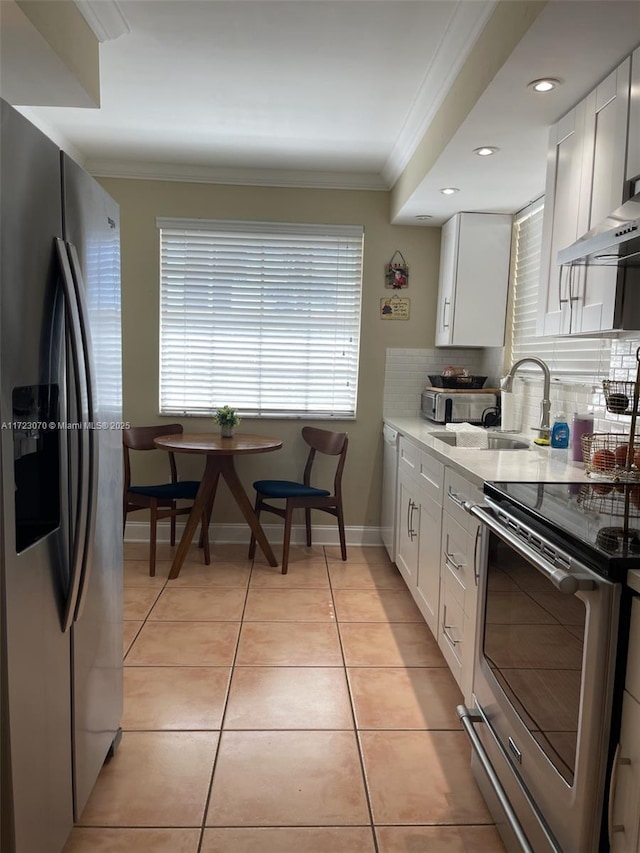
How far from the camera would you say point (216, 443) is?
12.9 feet

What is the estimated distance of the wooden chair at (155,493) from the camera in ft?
12.7

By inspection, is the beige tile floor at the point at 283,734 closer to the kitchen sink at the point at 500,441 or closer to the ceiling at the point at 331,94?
the kitchen sink at the point at 500,441

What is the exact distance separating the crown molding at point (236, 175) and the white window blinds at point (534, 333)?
107 cm

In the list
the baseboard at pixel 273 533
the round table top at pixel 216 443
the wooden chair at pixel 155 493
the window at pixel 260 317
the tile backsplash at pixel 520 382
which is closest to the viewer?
the tile backsplash at pixel 520 382

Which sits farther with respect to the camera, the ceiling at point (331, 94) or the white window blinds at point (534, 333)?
the white window blinds at point (534, 333)

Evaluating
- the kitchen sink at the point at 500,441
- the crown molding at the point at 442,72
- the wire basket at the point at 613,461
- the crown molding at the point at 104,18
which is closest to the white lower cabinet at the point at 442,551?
the kitchen sink at the point at 500,441

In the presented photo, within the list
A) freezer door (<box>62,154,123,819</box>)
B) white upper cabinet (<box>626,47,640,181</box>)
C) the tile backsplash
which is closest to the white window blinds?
the tile backsplash

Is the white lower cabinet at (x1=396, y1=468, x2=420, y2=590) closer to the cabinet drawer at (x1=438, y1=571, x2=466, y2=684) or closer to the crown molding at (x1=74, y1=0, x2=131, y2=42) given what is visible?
the cabinet drawer at (x1=438, y1=571, x2=466, y2=684)

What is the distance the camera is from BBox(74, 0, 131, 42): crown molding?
7.58 feet

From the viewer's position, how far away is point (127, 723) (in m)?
2.28

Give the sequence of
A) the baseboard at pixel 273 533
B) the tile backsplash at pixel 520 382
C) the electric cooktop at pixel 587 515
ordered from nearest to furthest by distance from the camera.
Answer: the electric cooktop at pixel 587 515, the tile backsplash at pixel 520 382, the baseboard at pixel 273 533

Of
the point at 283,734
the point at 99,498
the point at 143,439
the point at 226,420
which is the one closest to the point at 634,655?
the point at 99,498

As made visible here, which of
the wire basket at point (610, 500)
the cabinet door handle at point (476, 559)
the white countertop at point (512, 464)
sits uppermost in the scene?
the wire basket at point (610, 500)

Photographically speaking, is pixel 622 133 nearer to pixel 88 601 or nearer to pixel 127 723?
pixel 88 601
